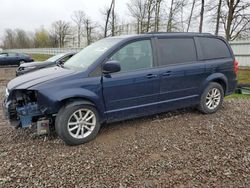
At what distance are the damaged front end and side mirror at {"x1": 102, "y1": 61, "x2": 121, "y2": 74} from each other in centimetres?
116

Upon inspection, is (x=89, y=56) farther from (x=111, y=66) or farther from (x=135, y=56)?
(x=135, y=56)

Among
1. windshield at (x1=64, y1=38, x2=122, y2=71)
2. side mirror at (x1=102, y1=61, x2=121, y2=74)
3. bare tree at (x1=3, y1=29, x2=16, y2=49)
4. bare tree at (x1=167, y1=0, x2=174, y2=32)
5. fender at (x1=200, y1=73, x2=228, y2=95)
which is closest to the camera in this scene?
side mirror at (x1=102, y1=61, x2=121, y2=74)

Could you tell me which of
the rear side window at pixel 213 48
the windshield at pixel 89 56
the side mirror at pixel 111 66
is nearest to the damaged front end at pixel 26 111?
the windshield at pixel 89 56

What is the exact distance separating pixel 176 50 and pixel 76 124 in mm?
2517

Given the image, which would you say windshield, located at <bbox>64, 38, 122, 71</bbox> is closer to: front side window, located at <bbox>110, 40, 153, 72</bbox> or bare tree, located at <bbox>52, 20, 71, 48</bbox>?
front side window, located at <bbox>110, 40, 153, 72</bbox>

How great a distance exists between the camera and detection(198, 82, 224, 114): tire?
17.2 ft

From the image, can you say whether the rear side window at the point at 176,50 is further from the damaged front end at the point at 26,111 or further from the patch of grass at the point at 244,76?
the patch of grass at the point at 244,76

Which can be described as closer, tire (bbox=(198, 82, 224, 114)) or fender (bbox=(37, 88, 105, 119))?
fender (bbox=(37, 88, 105, 119))

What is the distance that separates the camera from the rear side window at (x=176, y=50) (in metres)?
4.67

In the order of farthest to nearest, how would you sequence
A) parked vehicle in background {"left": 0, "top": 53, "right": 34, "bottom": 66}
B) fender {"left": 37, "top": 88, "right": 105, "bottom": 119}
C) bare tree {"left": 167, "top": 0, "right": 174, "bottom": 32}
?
bare tree {"left": 167, "top": 0, "right": 174, "bottom": 32} < parked vehicle in background {"left": 0, "top": 53, "right": 34, "bottom": 66} < fender {"left": 37, "top": 88, "right": 105, "bottom": 119}

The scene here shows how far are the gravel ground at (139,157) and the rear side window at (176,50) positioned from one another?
125 cm

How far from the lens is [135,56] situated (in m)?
4.41

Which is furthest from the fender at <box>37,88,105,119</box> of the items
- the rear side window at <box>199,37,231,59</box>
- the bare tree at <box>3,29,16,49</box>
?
the bare tree at <box>3,29,16,49</box>

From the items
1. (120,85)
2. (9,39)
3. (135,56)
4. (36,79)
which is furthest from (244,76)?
(9,39)
